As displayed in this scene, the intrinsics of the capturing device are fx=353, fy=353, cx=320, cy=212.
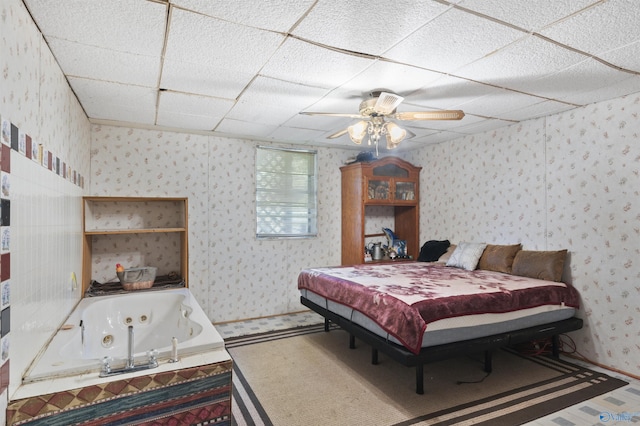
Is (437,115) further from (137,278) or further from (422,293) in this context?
(137,278)

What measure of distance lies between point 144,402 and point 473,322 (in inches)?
81.6

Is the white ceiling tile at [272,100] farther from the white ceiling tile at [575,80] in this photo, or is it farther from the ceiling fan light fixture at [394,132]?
the white ceiling tile at [575,80]

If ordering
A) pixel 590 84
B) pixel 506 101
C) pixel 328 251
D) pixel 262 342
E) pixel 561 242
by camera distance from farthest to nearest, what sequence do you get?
pixel 328 251, pixel 262 342, pixel 561 242, pixel 506 101, pixel 590 84

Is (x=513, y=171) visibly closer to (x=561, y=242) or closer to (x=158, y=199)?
(x=561, y=242)

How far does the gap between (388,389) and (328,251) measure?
8.01 feet

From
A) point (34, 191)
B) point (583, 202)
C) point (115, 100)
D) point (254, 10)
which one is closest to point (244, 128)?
point (115, 100)

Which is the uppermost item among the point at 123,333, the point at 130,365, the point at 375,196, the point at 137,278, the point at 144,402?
the point at 375,196

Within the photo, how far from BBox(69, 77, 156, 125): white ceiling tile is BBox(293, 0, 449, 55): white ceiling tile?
158cm

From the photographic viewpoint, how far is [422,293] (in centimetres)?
259

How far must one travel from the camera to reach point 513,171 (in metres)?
3.74

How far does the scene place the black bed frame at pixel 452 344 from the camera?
230 centimetres

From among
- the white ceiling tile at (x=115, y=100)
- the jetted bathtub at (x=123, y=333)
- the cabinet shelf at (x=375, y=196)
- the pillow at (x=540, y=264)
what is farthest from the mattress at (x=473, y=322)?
the white ceiling tile at (x=115, y=100)

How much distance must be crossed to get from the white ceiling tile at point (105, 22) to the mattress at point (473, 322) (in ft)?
7.62

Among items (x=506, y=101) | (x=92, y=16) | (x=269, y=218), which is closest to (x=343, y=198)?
(x=269, y=218)
